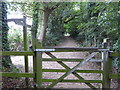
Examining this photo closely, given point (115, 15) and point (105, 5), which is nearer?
point (115, 15)

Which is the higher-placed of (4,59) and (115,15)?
(115,15)

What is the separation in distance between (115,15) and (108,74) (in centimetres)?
184

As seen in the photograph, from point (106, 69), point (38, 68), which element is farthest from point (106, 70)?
point (38, 68)

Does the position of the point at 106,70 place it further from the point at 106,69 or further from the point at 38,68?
the point at 38,68

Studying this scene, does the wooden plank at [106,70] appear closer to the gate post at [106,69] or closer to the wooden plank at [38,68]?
the gate post at [106,69]

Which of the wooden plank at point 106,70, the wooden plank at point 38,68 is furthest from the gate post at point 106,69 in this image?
the wooden plank at point 38,68

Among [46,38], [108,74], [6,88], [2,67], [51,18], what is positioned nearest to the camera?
[108,74]

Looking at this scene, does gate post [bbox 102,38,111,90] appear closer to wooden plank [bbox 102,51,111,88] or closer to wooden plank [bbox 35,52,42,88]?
wooden plank [bbox 102,51,111,88]

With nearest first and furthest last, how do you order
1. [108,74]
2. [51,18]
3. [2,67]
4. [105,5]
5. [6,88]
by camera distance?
1. [108,74]
2. [6,88]
3. [2,67]
4. [105,5]
5. [51,18]

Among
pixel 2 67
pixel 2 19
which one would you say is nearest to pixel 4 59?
pixel 2 67

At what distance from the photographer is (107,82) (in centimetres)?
247

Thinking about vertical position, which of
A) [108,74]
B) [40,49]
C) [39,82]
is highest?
[40,49]

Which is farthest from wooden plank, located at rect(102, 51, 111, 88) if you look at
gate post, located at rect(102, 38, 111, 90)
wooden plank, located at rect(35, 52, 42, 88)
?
wooden plank, located at rect(35, 52, 42, 88)

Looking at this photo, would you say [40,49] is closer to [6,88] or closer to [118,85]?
[6,88]
